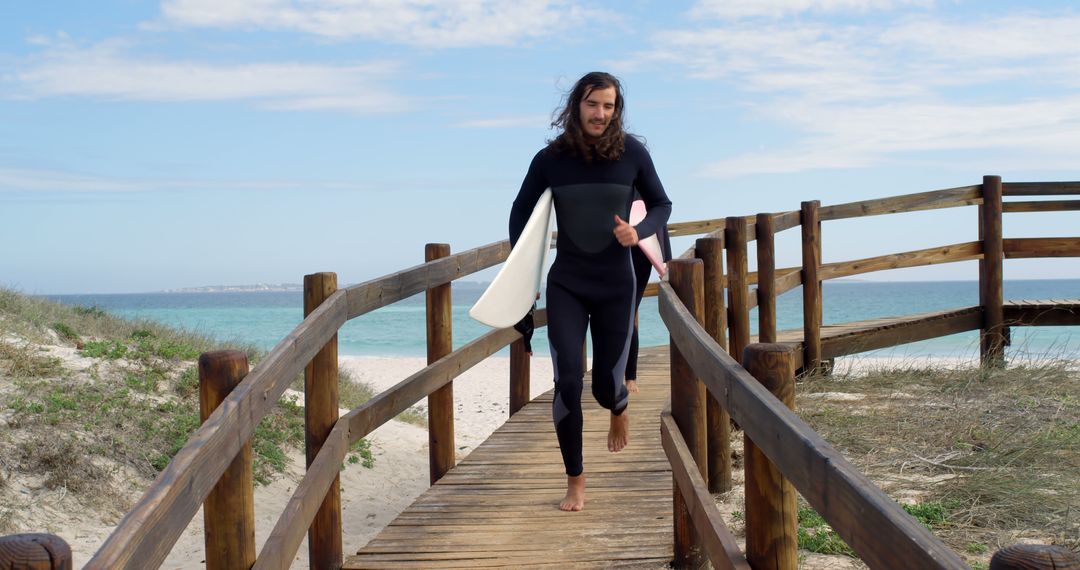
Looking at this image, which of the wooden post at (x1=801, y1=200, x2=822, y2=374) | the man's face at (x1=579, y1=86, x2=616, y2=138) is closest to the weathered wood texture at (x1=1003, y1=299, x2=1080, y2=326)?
the wooden post at (x1=801, y1=200, x2=822, y2=374)

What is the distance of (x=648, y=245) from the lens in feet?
15.9

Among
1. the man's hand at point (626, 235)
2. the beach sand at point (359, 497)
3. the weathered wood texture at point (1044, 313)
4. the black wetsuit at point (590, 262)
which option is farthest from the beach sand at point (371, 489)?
the weathered wood texture at point (1044, 313)

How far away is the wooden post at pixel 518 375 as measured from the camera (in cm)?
748

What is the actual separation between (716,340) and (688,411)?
5.93 feet

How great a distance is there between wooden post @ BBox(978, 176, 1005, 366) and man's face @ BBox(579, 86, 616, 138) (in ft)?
Answer: 24.0

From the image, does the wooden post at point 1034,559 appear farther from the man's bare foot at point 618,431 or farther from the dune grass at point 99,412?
the dune grass at point 99,412

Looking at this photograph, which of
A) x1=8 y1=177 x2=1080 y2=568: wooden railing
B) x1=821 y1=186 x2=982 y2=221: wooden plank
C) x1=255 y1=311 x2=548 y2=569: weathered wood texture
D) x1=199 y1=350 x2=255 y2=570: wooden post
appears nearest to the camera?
x1=8 y1=177 x2=1080 y2=568: wooden railing

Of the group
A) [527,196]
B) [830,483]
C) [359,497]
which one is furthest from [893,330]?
[830,483]

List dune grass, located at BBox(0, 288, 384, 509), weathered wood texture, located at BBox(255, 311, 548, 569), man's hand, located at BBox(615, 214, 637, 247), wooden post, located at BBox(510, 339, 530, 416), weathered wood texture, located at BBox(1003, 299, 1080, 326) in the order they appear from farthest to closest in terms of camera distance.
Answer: weathered wood texture, located at BBox(1003, 299, 1080, 326), wooden post, located at BBox(510, 339, 530, 416), dune grass, located at BBox(0, 288, 384, 509), man's hand, located at BBox(615, 214, 637, 247), weathered wood texture, located at BBox(255, 311, 548, 569)

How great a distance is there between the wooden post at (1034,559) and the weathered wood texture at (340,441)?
232cm

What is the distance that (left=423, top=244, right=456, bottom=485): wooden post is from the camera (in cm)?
569

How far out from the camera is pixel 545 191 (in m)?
4.75

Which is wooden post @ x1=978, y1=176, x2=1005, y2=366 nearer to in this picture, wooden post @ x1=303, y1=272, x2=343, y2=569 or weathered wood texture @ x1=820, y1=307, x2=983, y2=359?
weathered wood texture @ x1=820, y1=307, x2=983, y2=359

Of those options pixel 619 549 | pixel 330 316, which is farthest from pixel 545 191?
pixel 619 549
